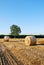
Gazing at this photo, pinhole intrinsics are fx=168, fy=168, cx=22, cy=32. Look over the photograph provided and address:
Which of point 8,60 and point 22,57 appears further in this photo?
point 22,57

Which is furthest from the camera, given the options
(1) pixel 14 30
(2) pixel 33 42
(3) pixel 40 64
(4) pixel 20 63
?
(1) pixel 14 30

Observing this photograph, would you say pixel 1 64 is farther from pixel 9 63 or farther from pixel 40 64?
pixel 40 64

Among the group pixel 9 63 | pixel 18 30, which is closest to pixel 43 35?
pixel 18 30

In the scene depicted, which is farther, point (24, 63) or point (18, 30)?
point (18, 30)

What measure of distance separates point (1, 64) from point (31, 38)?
11.2 m

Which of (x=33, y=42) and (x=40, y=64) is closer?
(x=40, y=64)

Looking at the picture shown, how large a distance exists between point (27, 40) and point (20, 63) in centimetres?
1106

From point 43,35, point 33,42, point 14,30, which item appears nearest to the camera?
point 33,42

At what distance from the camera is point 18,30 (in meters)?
89.3

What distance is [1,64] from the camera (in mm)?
8164

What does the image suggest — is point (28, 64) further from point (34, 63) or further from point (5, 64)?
point (5, 64)

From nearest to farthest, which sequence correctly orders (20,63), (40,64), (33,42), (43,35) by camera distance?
1. (40,64)
2. (20,63)
3. (33,42)
4. (43,35)

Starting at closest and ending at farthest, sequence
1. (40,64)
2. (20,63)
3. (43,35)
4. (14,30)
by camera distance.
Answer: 1. (40,64)
2. (20,63)
3. (43,35)
4. (14,30)

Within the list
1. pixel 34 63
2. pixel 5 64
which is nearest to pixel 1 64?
pixel 5 64
